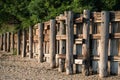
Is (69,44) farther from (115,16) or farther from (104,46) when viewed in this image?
(115,16)

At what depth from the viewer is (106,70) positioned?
11.5 meters

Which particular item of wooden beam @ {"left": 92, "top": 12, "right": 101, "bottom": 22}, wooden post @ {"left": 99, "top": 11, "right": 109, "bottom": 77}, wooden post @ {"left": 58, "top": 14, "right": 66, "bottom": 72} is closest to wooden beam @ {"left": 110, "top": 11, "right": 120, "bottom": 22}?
wooden post @ {"left": 99, "top": 11, "right": 109, "bottom": 77}

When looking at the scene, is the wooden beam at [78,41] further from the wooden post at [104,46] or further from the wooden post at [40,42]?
the wooden post at [40,42]

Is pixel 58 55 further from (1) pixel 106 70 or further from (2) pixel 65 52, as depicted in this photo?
(1) pixel 106 70

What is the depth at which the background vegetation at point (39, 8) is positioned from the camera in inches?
650

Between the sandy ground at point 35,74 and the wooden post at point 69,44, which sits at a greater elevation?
the wooden post at point 69,44

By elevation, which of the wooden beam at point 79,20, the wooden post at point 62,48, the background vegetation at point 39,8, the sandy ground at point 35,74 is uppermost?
the background vegetation at point 39,8

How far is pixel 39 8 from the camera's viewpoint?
18.6 m

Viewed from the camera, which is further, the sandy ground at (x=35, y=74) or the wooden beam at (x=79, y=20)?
the wooden beam at (x=79, y=20)

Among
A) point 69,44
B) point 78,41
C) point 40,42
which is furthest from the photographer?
point 40,42

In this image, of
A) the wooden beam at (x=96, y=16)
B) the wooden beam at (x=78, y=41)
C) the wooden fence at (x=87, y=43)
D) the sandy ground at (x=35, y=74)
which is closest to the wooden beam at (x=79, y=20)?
the wooden fence at (x=87, y=43)

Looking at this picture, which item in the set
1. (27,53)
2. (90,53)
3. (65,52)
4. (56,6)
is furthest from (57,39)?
(27,53)

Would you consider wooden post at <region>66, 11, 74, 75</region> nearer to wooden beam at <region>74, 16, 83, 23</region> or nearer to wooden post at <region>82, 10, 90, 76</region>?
Result: wooden beam at <region>74, 16, 83, 23</region>

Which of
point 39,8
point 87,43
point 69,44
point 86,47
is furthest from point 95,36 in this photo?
point 39,8
